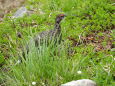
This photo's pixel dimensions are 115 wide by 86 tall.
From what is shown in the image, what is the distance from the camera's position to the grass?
5.54 meters

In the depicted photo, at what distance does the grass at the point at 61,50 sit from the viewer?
5.54 metres

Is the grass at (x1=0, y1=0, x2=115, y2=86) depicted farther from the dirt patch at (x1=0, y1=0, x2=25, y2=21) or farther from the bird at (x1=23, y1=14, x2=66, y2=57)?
the dirt patch at (x1=0, y1=0, x2=25, y2=21)

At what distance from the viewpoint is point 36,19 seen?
9289mm

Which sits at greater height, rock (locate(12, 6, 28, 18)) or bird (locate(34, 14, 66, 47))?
bird (locate(34, 14, 66, 47))

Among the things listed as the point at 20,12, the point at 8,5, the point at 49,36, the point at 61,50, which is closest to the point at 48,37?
the point at 49,36

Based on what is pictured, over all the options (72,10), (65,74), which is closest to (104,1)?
(72,10)

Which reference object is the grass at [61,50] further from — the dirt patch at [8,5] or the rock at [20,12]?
the dirt patch at [8,5]

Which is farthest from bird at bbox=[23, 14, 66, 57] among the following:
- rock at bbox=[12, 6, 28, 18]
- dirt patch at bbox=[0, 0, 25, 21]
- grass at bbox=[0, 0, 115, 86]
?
dirt patch at bbox=[0, 0, 25, 21]

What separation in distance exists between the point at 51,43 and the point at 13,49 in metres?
1.08

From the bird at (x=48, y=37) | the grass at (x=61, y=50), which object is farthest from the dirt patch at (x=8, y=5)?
the bird at (x=48, y=37)

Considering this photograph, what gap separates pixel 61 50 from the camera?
6.14 metres

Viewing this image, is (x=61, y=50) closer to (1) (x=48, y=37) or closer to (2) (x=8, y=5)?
(1) (x=48, y=37)

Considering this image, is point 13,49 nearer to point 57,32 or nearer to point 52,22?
point 57,32

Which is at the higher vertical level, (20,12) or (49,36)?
(49,36)
